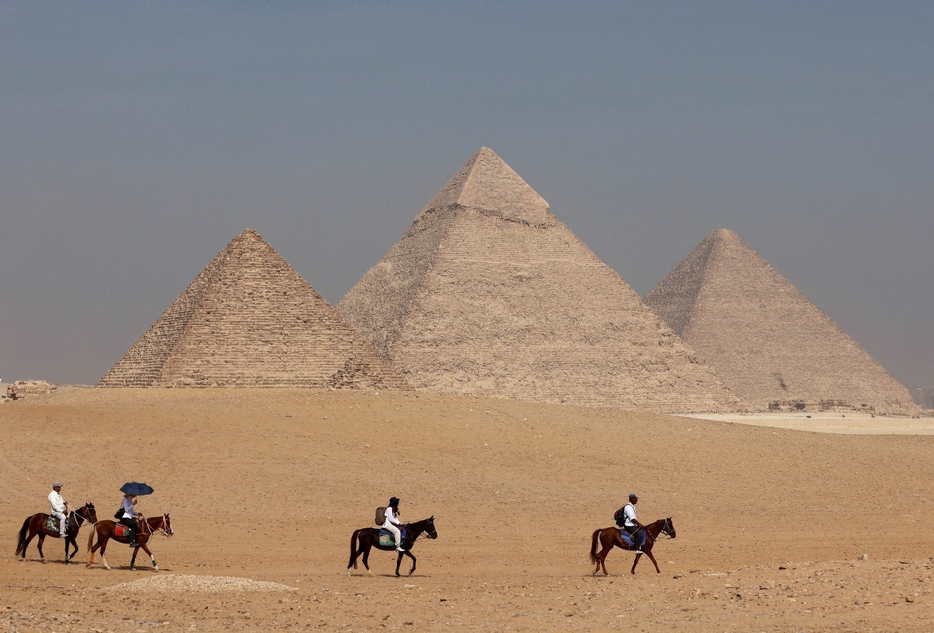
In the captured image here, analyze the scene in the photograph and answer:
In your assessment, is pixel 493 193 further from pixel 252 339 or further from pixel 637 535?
pixel 637 535

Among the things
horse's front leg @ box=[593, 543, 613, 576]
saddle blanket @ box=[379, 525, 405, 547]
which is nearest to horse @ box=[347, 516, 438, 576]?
saddle blanket @ box=[379, 525, 405, 547]

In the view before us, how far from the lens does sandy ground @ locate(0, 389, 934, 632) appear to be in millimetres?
10680

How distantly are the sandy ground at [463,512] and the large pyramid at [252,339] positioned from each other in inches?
132

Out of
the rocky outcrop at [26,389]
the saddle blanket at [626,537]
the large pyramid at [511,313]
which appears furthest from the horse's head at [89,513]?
the large pyramid at [511,313]

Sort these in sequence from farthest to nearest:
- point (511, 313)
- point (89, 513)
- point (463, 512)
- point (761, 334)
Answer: point (761, 334), point (511, 313), point (463, 512), point (89, 513)

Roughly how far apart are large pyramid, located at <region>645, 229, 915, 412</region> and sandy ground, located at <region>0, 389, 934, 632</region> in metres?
56.0

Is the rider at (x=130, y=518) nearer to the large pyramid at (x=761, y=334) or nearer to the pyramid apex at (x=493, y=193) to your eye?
the pyramid apex at (x=493, y=193)

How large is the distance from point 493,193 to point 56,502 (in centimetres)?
6482

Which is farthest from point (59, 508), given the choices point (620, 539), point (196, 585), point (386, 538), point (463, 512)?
point (463, 512)

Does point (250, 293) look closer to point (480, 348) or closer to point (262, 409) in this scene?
point (262, 409)

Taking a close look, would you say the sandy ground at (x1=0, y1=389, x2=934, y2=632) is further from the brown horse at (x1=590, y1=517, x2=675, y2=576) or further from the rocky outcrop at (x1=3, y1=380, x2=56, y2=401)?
the rocky outcrop at (x1=3, y1=380, x2=56, y2=401)

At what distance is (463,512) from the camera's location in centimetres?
1852

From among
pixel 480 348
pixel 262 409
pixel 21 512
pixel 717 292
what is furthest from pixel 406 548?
pixel 717 292

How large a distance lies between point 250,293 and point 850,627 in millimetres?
29122
